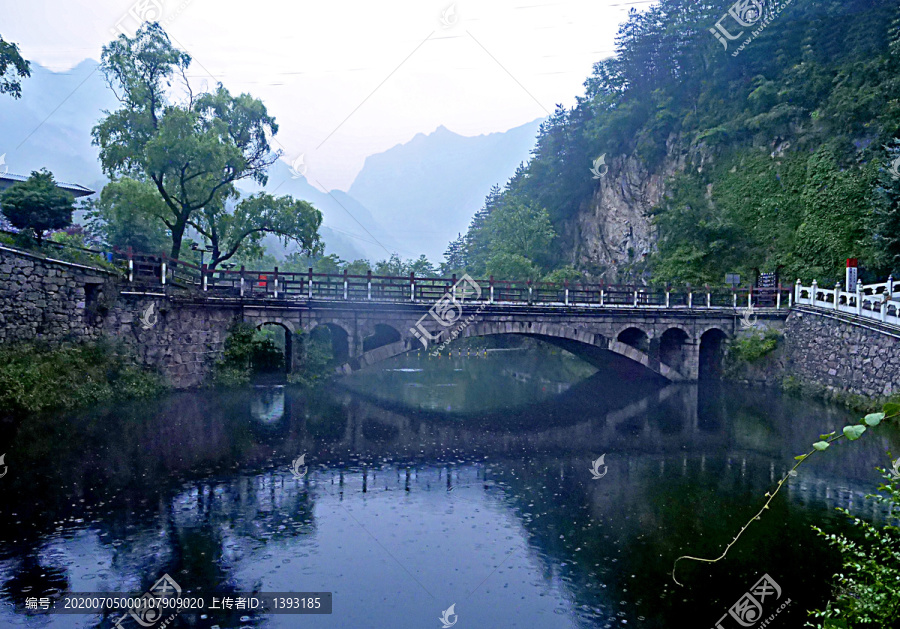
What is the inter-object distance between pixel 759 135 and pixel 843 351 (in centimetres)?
2677

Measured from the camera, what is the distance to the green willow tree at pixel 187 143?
3133 centimetres

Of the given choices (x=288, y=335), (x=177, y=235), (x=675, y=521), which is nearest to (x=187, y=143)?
(x=177, y=235)

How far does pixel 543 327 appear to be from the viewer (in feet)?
121

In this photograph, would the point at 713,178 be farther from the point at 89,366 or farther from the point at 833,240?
the point at 89,366

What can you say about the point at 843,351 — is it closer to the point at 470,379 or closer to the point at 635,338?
the point at 635,338

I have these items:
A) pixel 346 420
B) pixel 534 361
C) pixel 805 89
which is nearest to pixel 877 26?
pixel 805 89

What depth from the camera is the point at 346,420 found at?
91.0 ft

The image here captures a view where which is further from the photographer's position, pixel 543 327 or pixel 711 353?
pixel 711 353

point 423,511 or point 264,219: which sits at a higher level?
point 264,219

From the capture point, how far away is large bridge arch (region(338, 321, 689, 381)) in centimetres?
3375

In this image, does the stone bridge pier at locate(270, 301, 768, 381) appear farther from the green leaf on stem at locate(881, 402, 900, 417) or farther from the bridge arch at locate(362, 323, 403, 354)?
the green leaf on stem at locate(881, 402, 900, 417)

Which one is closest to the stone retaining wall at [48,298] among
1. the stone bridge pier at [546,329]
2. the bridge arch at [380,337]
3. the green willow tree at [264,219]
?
the stone bridge pier at [546,329]

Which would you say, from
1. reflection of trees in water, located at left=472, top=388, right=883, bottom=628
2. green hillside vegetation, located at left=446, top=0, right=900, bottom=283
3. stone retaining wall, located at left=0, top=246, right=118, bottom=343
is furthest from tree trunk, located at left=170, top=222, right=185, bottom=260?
green hillside vegetation, located at left=446, top=0, right=900, bottom=283

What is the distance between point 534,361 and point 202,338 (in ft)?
105
